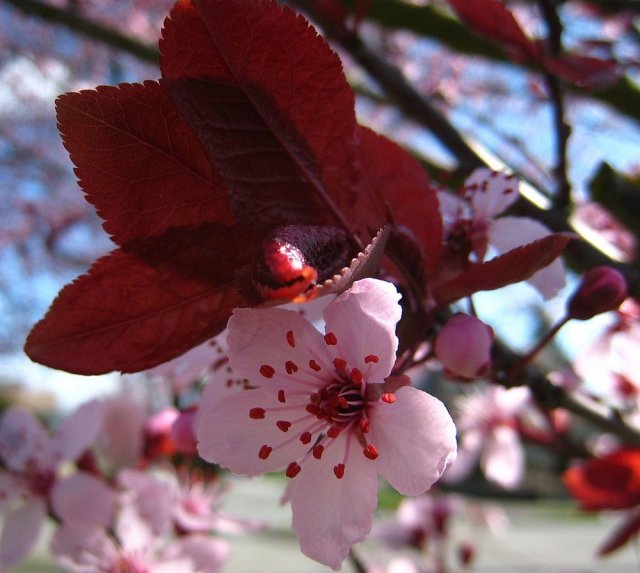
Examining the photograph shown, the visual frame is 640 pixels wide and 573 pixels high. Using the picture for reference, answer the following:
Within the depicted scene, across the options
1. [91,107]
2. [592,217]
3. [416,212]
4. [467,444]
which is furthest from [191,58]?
[592,217]

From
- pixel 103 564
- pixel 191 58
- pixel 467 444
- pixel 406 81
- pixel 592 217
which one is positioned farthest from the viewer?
pixel 592 217

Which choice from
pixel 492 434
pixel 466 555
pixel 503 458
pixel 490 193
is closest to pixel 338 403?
pixel 490 193

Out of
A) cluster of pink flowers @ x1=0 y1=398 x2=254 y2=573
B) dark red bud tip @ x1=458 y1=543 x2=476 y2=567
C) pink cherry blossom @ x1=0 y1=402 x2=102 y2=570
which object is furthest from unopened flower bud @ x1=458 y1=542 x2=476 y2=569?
pink cherry blossom @ x1=0 y1=402 x2=102 y2=570

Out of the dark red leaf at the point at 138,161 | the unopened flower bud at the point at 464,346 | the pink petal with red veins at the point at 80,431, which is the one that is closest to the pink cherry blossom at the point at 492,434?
the pink petal with red veins at the point at 80,431

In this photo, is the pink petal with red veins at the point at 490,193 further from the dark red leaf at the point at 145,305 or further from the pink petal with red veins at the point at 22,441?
the pink petal with red veins at the point at 22,441

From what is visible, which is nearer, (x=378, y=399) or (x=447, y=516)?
(x=378, y=399)

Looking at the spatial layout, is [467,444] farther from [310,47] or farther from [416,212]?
[310,47]
